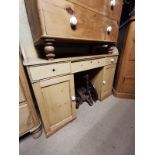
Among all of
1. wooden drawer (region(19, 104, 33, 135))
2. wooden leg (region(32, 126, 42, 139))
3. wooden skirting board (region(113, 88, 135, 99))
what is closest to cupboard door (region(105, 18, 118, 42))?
wooden skirting board (region(113, 88, 135, 99))

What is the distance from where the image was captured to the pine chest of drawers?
646 mm

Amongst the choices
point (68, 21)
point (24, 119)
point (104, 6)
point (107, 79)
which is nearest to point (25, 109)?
point (24, 119)

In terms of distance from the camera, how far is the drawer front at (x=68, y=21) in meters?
0.65

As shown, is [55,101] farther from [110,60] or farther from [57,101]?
[110,60]

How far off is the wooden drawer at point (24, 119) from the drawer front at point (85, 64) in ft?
1.86

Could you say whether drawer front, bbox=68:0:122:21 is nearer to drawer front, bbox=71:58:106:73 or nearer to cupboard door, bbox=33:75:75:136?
drawer front, bbox=71:58:106:73

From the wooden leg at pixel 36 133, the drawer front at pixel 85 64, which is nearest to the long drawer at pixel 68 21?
the drawer front at pixel 85 64

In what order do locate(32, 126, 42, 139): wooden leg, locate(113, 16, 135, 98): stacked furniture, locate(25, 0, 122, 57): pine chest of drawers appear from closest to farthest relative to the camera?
locate(25, 0, 122, 57): pine chest of drawers → locate(32, 126, 42, 139): wooden leg → locate(113, 16, 135, 98): stacked furniture

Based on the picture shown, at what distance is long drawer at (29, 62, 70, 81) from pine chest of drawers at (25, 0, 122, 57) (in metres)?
0.10

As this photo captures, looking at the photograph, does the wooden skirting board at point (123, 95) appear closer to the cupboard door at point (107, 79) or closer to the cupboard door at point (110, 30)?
the cupboard door at point (107, 79)

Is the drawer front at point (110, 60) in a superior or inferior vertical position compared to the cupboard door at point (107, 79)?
superior
